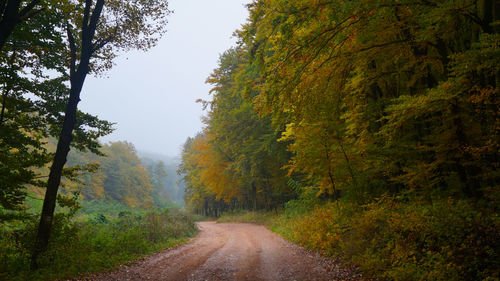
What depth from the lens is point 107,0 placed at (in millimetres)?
9109

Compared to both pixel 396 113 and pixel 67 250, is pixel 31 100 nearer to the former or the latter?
pixel 67 250

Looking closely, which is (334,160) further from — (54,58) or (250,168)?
(250,168)

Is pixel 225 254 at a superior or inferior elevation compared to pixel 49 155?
inferior

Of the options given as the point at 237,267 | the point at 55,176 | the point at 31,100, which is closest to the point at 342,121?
the point at 237,267

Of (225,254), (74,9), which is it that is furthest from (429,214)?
(74,9)

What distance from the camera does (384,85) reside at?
9.17m

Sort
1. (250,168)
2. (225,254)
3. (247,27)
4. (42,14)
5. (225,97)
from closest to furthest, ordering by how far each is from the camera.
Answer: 1. (247,27)
2. (42,14)
3. (225,254)
4. (225,97)
5. (250,168)

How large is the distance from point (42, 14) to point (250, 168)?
17.1 meters

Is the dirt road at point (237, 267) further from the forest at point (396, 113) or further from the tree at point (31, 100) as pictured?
the tree at point (31, 100)

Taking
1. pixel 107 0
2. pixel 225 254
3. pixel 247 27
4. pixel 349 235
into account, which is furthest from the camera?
pixel 225 254

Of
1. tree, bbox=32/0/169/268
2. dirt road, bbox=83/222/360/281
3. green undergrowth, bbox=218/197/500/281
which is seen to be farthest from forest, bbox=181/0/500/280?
tree, bbox=32/0/169/268

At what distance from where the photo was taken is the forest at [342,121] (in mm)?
4840

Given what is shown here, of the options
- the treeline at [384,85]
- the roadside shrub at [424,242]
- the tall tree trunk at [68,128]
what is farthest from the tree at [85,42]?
the roadside shrub at [424,242]

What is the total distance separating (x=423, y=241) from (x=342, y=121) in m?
5.07
